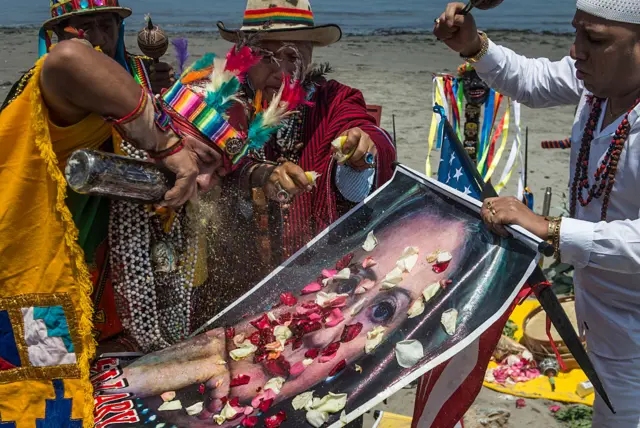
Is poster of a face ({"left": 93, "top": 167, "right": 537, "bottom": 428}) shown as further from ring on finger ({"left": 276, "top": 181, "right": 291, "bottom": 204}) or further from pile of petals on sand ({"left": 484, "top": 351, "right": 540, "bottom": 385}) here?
pile of petals on sand ({"left": 484, "top": 351, "right": 540, "bottom": 385})

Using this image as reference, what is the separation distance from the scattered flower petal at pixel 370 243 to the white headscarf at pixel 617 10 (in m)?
1.02

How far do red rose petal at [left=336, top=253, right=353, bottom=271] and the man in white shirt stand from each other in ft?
1.86

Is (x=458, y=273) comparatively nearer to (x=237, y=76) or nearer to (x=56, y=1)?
(x=237, y=76)

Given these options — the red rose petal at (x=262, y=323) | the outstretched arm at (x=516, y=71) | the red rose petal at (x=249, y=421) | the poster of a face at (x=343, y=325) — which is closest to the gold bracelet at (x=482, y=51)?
the outstretched arm at (x=516, y=71)

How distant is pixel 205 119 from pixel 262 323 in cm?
75

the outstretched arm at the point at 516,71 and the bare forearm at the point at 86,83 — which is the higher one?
the bare forearm at the point at 86,83

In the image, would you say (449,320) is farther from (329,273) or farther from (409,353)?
(329,273)

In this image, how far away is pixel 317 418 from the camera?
207 centimetres

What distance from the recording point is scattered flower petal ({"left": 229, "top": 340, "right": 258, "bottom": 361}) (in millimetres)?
2443

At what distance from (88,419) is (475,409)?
239 cm

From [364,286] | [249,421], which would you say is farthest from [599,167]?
[249,421]

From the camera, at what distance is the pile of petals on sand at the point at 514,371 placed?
4230 mm

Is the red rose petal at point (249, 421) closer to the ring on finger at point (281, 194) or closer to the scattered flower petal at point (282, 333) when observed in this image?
the scattered flower petal at point (282, 333)

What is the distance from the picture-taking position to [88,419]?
7.17 ft
